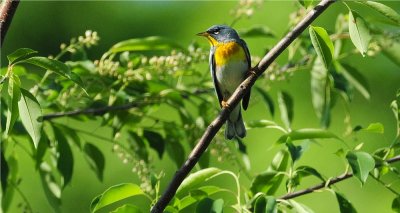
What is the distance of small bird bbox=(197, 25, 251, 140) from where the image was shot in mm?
3012

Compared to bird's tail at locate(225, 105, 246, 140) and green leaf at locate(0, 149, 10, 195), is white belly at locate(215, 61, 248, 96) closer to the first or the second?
bird's tail at locate(225, 105, 246, 140)

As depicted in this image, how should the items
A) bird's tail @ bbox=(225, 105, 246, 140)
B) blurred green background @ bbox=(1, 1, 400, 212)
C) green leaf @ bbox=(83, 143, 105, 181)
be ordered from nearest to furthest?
green leaf @ bbox=(83, 143, 105, 181) → bird's tail @ bbox=(225, 105, 246, 140) → blurred green background @ bbox=(1, 1, 400, 212)

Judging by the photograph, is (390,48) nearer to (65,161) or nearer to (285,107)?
(285,107)

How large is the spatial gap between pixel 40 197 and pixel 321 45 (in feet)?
12.2

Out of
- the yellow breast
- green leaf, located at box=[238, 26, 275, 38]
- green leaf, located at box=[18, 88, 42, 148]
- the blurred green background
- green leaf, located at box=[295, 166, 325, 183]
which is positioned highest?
green leaf, located at box=[18, 88, 42, 148]

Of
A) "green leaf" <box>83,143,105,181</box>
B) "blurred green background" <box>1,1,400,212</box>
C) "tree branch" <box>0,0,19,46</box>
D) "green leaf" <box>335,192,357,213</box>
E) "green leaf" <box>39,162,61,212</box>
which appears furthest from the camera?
"blurred green background" <box>1,1,400,212</box>

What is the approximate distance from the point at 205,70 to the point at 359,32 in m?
3.74

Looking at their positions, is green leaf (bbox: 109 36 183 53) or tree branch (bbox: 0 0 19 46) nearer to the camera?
tree branch (bbox: 0 0 19 46)

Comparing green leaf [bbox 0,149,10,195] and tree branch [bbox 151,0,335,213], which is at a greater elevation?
tree branch [bbox 151,0,335,213]

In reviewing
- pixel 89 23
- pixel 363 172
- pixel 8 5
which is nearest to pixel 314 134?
pixel 363 172

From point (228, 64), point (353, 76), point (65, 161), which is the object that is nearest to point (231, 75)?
point (228, 64)

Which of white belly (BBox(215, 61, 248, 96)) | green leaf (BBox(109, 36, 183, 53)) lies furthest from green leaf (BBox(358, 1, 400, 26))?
white belly (BBox(215, 61, 248, 96))

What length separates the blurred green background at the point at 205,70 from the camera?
524cm

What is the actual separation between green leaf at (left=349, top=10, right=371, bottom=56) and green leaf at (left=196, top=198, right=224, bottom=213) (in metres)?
0.44
